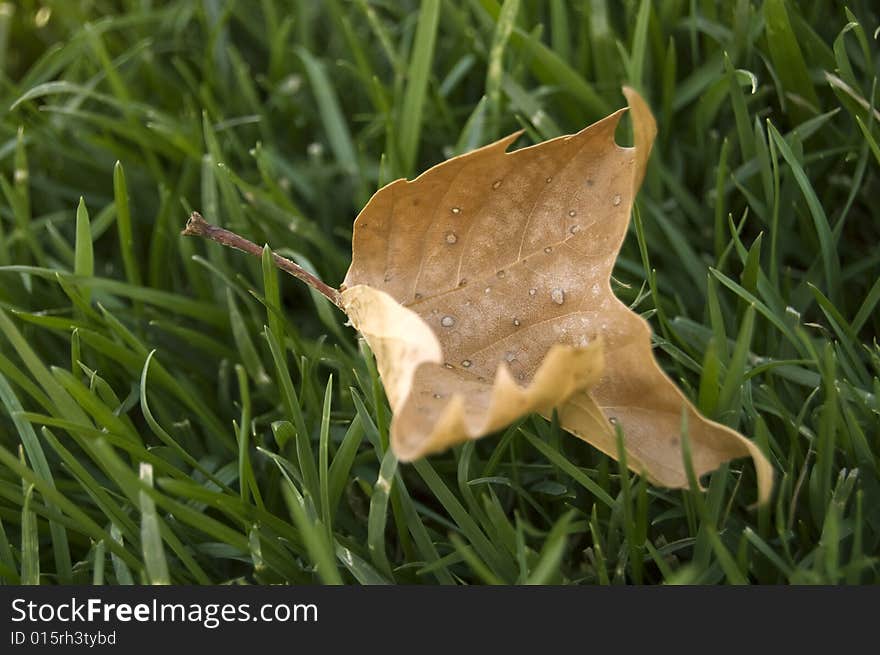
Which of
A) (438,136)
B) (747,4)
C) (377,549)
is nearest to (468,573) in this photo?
(377,549)

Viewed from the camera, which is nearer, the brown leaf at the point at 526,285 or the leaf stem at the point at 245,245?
the brown leaf at the point at 526,285

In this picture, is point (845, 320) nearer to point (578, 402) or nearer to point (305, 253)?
point (578, 402)

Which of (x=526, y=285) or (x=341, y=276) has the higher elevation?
(x=341, y=276)

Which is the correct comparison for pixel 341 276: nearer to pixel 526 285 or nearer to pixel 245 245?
pixel 245 245

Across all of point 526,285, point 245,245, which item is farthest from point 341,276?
point 526,285

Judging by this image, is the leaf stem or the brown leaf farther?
the leaf stem
